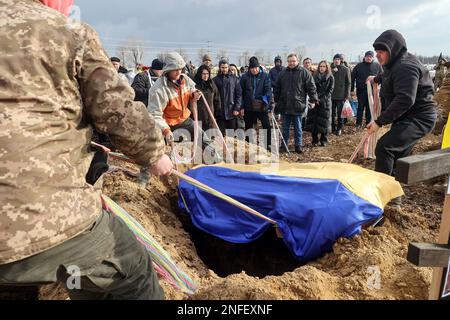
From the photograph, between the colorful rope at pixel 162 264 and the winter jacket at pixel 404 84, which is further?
the winter jacket at pixel 404 84

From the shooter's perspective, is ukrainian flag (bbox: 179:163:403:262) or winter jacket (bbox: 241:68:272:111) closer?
ukrainian flag (bbox: 179:163:403:262)

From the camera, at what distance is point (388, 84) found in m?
4.20

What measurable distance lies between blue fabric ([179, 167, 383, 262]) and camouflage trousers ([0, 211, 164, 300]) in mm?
1773

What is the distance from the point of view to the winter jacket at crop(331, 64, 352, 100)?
9.80 metres

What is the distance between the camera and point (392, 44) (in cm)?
405

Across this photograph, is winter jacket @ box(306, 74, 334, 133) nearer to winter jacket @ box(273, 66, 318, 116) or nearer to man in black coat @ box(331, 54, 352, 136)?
winter jacket @ box(273, 66, 318, 116)

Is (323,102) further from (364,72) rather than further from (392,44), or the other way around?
(392,44)

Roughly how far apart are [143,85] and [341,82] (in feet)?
18.4

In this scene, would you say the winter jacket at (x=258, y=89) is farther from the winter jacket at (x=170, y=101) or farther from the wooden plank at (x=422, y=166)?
the wooden plank at (x=422, y=166)

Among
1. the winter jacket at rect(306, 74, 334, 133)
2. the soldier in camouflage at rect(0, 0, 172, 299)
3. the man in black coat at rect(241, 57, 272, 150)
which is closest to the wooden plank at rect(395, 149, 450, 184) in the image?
the soldier in camouflage at rect(0, 0, 172, 299)

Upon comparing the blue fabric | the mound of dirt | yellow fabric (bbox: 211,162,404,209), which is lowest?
the mound of dirt

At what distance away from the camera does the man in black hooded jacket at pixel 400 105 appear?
3.98 meters

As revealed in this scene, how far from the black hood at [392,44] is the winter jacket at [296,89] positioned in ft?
12.0

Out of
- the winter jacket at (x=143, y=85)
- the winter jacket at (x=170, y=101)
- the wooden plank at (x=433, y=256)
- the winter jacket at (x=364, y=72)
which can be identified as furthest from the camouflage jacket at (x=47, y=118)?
the winter jacket at (x=364, y=72)
